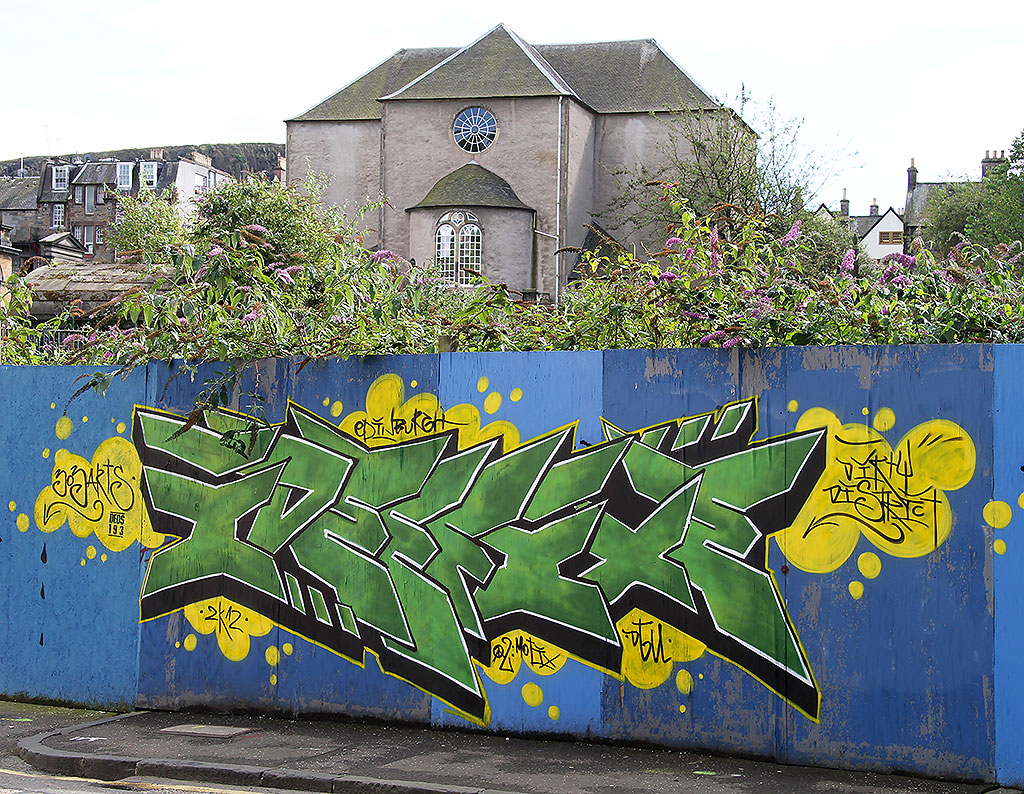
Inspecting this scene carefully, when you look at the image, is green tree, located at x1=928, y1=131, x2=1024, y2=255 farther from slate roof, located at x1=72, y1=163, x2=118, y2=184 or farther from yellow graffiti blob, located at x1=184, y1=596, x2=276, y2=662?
slate roof, located at x1=72, y1=163, x2=118, y2=184

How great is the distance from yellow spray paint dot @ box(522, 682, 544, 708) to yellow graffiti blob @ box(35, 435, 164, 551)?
317cm

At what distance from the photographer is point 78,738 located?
7.57 m

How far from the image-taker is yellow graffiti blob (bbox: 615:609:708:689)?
6.74 m

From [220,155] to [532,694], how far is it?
16171 centimetres

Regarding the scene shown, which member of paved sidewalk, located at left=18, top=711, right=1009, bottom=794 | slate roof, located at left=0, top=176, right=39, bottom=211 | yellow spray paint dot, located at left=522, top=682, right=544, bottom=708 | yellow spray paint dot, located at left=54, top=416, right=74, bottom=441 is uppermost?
slate roof, located at left=0, top=176, right=39, bottom=211

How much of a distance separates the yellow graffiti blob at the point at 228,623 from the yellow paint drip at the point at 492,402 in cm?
237

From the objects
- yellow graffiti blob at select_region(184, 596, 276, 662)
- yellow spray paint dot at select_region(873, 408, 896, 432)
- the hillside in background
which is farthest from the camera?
the hillside in background

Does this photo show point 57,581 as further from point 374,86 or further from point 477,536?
point 374,86

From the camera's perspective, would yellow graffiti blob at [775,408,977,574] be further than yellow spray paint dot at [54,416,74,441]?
No

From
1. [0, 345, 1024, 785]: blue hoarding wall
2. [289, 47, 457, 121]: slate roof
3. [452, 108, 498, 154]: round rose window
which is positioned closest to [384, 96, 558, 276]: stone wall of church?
[452, 108, 498, 154]: round rose window

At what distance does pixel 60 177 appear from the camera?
103375 mm

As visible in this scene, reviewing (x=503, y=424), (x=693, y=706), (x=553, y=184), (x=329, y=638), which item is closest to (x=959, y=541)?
(x=693, y=706)

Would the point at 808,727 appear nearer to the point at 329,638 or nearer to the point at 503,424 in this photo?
the point at 503,424

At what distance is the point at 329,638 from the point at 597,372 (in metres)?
2.76
